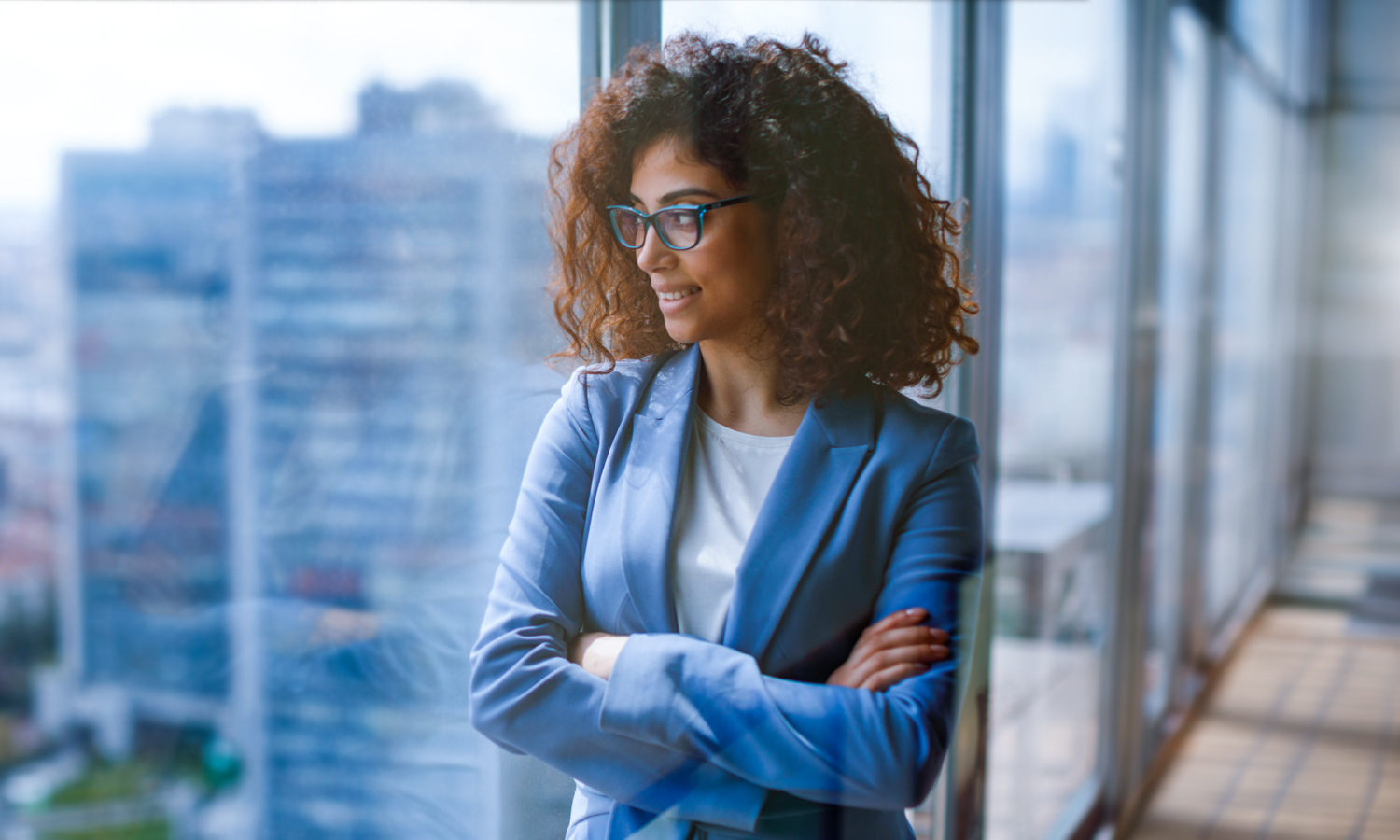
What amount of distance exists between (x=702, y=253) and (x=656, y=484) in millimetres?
232

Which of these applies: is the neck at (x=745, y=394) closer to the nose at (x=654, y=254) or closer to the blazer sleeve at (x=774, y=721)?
the nose at (x=654, y=254)

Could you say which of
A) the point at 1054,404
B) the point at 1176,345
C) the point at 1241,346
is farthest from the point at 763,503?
the point at 1241,346

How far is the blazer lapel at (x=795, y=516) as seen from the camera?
3.63ft

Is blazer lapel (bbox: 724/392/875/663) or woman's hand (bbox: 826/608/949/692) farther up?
blazer lapel (bbox: 724/392/875/663)

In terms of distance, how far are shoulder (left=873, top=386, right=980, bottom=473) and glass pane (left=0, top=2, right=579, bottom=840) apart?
1.20ft

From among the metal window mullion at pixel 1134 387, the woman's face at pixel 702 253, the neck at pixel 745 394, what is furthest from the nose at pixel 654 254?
the metal window mullion at pixel 1134 387

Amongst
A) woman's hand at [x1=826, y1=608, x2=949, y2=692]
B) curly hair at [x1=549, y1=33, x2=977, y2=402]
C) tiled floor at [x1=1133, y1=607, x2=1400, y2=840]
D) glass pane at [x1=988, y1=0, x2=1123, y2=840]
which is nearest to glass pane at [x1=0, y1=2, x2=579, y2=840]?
curly hair at [x1=549, y1=33, x2=977, y2=402]

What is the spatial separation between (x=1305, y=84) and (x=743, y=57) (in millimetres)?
6082

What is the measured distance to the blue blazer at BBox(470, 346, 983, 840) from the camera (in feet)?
3.47

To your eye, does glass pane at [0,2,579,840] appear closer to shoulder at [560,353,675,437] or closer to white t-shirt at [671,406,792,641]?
shoulder at [560,353,675,437]

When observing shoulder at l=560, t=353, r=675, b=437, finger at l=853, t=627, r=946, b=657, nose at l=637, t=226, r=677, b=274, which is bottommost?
finger at l=853, t=627, r=946, b=657

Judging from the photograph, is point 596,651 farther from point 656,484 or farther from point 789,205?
point 789,205

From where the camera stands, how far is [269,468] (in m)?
1.17

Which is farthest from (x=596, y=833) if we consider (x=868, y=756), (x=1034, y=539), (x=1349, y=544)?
(x=1349, y=544)
